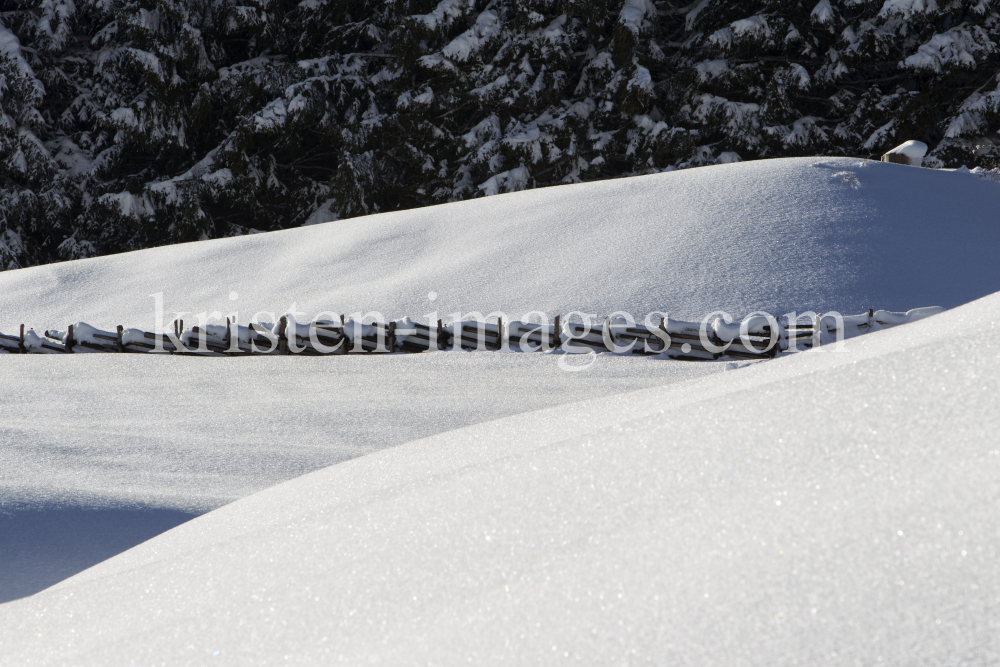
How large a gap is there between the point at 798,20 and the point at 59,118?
16927mm

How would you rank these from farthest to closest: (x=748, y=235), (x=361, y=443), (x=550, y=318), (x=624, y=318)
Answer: (x=748, y=235) < (x=550, y=318) < (x=624, y=318) < (x=361, y=443)

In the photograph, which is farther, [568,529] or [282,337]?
[282,337]

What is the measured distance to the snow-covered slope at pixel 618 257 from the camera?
309 inches

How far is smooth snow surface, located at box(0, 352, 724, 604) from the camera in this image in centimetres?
323

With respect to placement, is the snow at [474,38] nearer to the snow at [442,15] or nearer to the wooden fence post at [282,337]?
the snow at [442,15]

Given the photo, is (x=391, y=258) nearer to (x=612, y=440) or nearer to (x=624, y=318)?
(x=624, y=318)

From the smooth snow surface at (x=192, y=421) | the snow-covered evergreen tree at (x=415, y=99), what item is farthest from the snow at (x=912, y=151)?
the smooth snow surface at (x=192, y=421)

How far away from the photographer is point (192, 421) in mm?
5039

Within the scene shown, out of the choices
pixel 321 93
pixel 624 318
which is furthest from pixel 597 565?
pixel 321 93

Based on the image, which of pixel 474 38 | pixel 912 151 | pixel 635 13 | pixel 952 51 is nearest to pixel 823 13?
pixel 952 51

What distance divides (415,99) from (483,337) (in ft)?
37.8

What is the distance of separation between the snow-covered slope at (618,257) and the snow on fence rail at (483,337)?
99 centimetres

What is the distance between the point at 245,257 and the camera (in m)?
10.5

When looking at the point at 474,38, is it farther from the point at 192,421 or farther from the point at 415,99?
the point at 192,421
